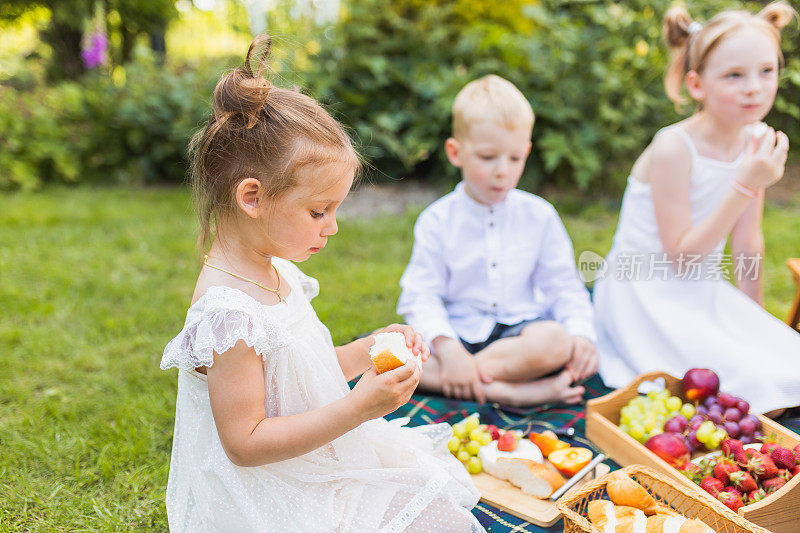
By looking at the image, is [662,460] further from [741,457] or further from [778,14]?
[778,14]

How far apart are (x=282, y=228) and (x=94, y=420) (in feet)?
4.81

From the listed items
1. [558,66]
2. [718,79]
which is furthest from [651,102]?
[718,79]

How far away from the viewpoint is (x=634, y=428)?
7.58 ft

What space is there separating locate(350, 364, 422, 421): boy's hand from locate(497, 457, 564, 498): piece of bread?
0.76 m

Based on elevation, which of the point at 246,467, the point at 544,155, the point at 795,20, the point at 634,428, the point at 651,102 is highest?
the point at 795,20

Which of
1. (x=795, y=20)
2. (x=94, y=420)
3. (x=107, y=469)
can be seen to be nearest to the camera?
(x=107, y=469)

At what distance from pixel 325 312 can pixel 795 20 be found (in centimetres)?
264

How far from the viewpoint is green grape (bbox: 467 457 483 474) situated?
2.19 meters

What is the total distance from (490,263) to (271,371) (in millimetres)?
1456

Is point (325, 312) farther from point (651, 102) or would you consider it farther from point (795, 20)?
point (651, 102)

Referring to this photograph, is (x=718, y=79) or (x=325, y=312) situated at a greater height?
(x=718, y=79)

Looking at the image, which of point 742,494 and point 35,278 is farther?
point 35,278

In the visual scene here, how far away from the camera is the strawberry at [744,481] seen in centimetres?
190

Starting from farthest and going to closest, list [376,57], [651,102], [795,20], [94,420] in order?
[376,57], [651,102], [795,20], [94,420]
